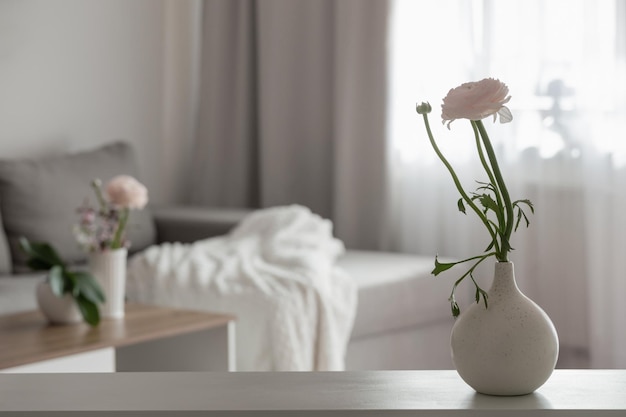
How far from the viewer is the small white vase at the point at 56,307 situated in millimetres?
2578

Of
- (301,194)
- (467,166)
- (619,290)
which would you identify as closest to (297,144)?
(301,194)

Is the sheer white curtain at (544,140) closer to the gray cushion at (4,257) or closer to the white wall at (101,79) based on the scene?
the white wall at (101,79)

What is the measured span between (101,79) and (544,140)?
194 centimetres

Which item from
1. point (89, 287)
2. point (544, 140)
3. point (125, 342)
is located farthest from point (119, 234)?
point (544, 140)

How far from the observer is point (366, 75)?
423 centimetres

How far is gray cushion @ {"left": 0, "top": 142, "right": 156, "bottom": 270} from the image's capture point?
3754 mm

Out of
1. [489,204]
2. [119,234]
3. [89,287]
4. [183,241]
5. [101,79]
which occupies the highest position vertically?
[101,79]

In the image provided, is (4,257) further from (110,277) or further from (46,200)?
(110,277)

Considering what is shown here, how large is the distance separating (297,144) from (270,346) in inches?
68.7

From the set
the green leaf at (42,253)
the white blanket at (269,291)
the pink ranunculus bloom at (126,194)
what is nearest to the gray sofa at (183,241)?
the white blanket at (269,291)

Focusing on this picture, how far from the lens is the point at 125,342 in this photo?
95.8 inches

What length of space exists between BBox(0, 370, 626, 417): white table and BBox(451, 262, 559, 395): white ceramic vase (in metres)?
0.02

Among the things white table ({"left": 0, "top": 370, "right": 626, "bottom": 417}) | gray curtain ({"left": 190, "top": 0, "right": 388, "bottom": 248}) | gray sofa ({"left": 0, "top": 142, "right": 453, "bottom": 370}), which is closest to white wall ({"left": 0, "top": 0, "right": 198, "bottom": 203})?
gray curtain ({"left": 190, "top": 0, "right": 388, "bottom": 248})

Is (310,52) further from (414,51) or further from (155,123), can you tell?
(155,123)
